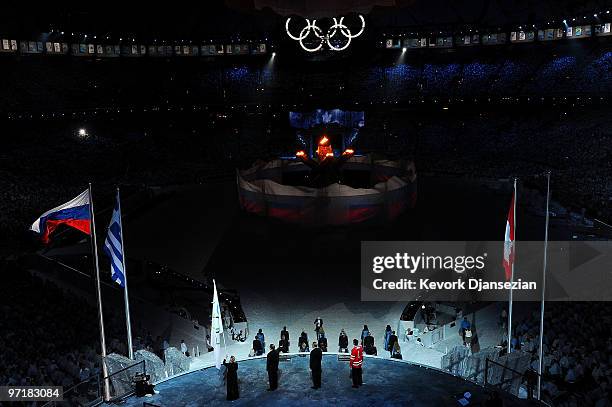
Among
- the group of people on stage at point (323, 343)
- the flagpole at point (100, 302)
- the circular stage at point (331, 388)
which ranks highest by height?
the flagpole at point (100, 302)

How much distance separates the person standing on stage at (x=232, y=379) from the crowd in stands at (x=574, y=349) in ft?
26.7

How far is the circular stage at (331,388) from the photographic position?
16.1 meters

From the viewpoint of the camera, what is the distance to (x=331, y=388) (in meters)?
16.9

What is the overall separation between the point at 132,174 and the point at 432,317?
32.1 m

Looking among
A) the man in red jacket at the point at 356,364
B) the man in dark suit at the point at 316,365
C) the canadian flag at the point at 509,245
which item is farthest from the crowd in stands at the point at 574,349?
the man in dark suit at the point at 316,365

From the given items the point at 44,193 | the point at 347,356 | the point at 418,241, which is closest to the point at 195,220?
the point at 44,193

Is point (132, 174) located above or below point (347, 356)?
above

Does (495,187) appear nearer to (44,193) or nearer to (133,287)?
(133,287)

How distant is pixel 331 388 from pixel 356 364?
3.21 feet

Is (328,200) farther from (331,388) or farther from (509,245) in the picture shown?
(331,388)

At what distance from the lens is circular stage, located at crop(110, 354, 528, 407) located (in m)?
16.1

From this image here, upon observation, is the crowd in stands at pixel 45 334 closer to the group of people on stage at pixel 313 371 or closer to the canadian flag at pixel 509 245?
the group of people on stage at pixel 313 371

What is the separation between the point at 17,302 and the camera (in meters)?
22.1

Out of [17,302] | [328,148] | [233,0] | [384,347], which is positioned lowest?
[384,347]
